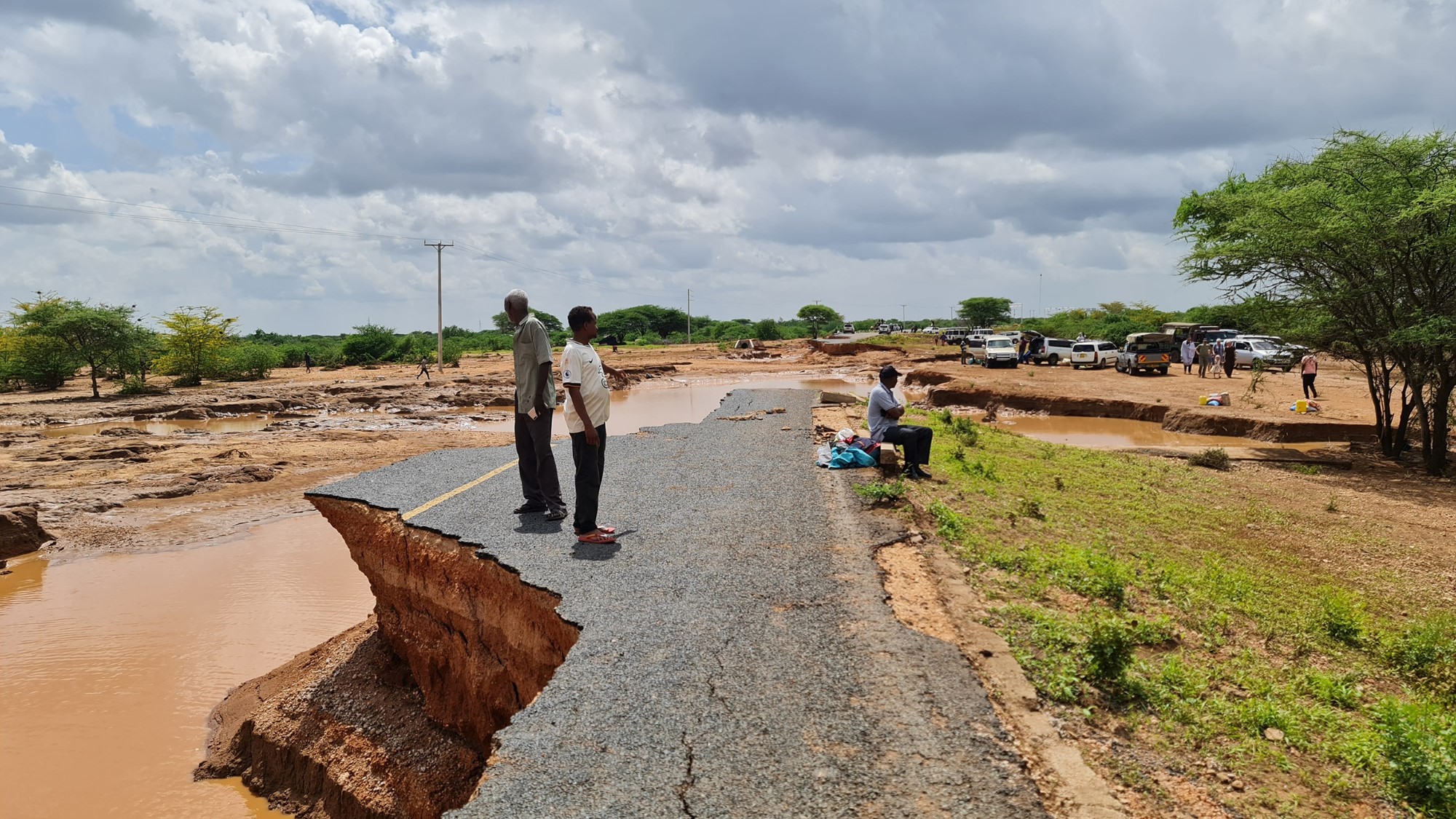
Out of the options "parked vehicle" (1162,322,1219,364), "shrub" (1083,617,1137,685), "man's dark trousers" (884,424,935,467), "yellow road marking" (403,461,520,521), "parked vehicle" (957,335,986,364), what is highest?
"parked vehicle" (1162,322,1219,364)

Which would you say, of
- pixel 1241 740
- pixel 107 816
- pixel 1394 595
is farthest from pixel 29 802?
pixel 1394 595

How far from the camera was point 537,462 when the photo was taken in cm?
731

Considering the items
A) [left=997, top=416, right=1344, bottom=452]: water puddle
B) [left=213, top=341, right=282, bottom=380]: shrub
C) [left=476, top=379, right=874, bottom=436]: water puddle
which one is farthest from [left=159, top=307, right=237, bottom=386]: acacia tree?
[left=997, top=416, right=1344, bottom=452]: water puddle

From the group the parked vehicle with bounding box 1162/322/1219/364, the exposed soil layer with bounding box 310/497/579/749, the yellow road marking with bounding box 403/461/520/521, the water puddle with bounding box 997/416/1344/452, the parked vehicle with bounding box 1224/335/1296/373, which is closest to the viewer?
the exposed soil layer with bounding box 310/497/579/749

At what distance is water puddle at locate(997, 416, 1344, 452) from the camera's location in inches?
763

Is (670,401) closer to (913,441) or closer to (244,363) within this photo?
(913,441)

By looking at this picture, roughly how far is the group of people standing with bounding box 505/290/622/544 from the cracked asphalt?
259 mm

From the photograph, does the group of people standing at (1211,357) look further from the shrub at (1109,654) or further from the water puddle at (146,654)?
the water puddle at (146,654)

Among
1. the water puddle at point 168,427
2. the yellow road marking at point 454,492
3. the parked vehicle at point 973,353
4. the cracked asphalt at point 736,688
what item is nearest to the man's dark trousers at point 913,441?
the cracked asphalt at point 736,688

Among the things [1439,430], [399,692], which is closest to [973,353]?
[1439,430]

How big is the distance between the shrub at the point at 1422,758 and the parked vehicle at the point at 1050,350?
4079 centimetres

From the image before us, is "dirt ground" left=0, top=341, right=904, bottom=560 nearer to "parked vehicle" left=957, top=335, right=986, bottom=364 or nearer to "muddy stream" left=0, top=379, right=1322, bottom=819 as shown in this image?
"muddy stream" left=0, top=379, right=1322, bottom=819

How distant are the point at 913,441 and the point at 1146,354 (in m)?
30.3

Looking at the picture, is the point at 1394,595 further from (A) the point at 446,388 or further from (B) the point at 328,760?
(A) the point at 446,388
